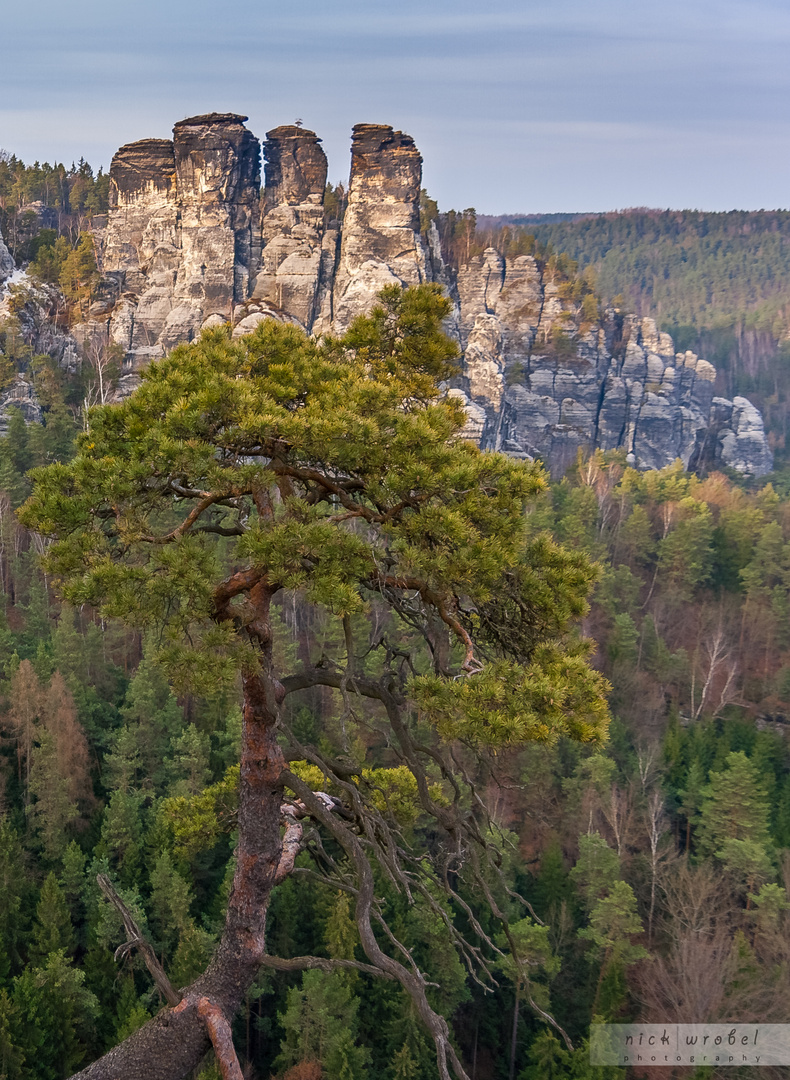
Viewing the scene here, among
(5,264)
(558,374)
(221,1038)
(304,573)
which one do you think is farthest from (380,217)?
(221,1038)

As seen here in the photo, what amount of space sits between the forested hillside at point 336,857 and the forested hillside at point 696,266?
9555 cm

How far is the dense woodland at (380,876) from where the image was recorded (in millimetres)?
17734

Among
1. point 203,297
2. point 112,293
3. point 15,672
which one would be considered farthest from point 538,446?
point 15,672

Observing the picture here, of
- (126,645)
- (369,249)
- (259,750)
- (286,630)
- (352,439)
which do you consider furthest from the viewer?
(369,249)

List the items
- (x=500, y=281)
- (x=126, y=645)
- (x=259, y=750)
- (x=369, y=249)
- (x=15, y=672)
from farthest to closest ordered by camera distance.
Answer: (x=500, y=281), (x=369, y=249), (x=126, y=645), (x=15, y=672), (x=259, y=750)

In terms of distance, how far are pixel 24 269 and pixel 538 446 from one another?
3834cm

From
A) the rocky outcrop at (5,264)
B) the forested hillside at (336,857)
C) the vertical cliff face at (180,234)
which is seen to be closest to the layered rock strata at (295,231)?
the vertical cliff face at (180,234)

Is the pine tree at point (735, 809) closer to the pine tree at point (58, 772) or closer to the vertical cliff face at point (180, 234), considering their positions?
the pine tree at point (58, 772)

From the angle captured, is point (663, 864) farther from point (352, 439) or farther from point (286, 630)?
point (352, 439)

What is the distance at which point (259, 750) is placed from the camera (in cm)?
595

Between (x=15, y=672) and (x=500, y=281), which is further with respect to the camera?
(x=500, y=281)

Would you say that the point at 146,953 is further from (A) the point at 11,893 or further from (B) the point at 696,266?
(B) the point at 696,266

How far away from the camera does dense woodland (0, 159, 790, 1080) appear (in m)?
17.7

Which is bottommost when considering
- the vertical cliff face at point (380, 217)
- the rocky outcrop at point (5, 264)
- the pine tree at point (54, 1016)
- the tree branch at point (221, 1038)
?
the pine tree at point (54, 1016)
